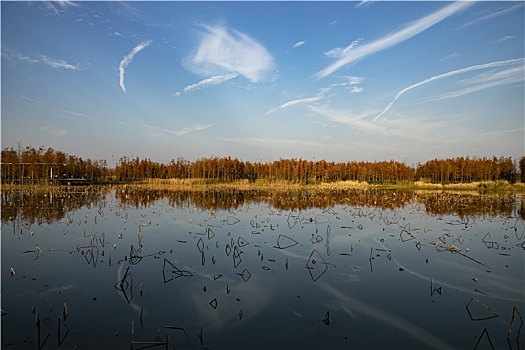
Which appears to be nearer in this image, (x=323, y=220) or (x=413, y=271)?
(x=413, y=271)

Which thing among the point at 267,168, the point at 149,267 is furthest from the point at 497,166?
the point at 149,267

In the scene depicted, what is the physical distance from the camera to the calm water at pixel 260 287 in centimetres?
494

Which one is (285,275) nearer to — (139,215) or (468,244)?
(468,244)

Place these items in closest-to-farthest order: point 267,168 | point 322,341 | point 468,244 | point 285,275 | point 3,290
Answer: point 322,341 → point 3,290 → point 285,275 → point 468,244 → point 267,168

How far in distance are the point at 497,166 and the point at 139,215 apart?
7459 centimetres

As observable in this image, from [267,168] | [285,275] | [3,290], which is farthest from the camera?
[267,168]

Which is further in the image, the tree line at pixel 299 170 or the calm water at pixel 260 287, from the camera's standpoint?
the tree line at pixel 299 170

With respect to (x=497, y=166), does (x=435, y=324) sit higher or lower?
lower

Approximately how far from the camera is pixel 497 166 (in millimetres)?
67312

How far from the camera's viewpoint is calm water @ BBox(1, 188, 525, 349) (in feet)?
16.2

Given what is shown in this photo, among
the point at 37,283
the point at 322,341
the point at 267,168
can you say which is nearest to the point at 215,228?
the point at 37,283

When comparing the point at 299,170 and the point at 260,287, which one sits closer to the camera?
the point at 260,287

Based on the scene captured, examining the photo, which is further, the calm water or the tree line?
the tree line

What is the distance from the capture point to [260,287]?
6.93 meters
